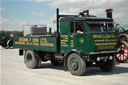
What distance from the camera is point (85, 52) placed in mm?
9305

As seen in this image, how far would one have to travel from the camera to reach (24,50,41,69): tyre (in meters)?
11.9

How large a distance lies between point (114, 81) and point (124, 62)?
574 centimetres

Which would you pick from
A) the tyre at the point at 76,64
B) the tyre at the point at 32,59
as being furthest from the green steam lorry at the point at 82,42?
the tyre at the point at 32,59

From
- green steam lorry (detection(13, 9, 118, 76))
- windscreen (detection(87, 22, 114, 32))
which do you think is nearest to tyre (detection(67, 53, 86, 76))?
green steam lorry (detection(13, 9, 118, 76))

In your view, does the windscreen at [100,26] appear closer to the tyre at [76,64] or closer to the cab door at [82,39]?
the cab door at [82,39]

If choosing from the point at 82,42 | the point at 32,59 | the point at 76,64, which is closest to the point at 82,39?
the point at 82,42

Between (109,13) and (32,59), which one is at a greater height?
(109,13)

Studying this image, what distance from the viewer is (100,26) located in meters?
9.84

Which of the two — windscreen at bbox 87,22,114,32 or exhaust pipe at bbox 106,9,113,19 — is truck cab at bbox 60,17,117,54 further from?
exhaust pipe at bbox 106,9,113,19

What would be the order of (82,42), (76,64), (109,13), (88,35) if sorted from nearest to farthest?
(88,35)
(82,42)
(76,64)
(109,13)

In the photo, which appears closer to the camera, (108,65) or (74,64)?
(74,64)

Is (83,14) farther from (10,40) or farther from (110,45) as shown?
(10,40)

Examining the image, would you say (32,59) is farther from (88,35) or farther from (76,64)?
(88,35)

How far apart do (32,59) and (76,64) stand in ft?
11.0
